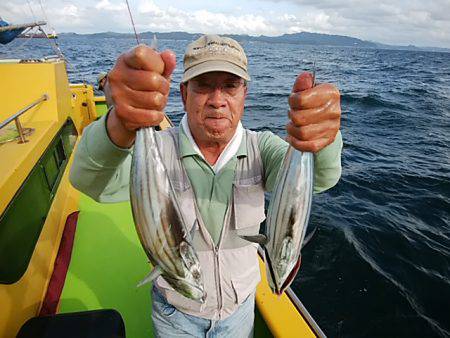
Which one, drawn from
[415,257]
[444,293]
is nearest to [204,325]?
[444,293]

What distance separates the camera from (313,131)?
1.59m

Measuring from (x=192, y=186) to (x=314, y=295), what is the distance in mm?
4219

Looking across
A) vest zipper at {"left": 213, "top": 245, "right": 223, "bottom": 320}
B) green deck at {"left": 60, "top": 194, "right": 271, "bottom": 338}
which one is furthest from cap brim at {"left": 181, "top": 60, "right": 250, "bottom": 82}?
green deck at {"left": 60, "top": 194, "right": 271, "bottom": 338}

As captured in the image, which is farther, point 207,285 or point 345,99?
point 345,99

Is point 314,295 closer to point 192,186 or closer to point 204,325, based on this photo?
point 204,325

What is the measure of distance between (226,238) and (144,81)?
1323mm

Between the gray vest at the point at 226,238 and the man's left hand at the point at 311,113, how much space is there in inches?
29.4

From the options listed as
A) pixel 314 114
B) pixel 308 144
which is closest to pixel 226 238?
pixel 308 144

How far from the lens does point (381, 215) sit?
25.4ft

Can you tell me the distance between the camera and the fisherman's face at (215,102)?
2084 mm

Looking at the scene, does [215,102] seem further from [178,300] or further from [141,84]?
[178,300]

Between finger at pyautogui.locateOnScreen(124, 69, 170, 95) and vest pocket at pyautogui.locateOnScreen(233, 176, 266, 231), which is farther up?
finger at pyautogui.locateOnScreen(124, 69, 170, 95)

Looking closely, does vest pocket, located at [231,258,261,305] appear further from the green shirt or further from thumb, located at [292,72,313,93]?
thumb, located at [292,72,313,93]

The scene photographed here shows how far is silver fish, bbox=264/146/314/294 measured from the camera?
5.58 ft
